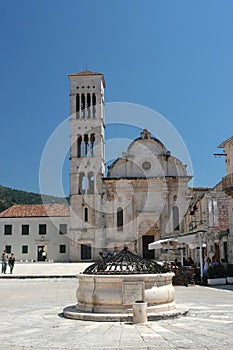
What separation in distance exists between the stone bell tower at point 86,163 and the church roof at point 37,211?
5.51 meters

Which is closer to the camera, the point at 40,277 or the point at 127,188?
the point at 40,277

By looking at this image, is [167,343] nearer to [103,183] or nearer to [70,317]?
[70,317]

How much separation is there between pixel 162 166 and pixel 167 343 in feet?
140

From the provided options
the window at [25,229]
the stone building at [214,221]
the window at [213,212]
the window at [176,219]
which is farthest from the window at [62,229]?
the window at [213,212]

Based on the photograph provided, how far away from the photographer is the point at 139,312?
29.5ft

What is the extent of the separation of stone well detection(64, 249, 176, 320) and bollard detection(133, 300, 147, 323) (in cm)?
44

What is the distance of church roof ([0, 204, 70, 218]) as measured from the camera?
52875mm

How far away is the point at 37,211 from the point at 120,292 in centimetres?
4510

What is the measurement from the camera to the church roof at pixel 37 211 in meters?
52.9

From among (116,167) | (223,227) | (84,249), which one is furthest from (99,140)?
(223,227)

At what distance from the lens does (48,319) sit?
991 cm

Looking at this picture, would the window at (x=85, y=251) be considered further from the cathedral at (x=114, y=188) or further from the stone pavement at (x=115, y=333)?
the stone pavement at (x=115, y=333)

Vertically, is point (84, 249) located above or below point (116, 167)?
below

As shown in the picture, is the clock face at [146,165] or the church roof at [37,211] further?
the church roof at [37,211]
